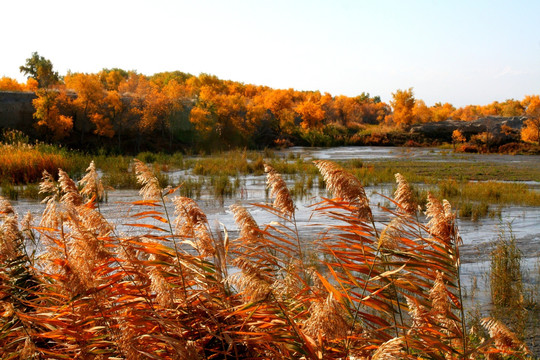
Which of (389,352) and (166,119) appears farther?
(166,119)

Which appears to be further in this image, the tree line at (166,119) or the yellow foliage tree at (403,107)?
the yellow foliage tree at (403,107)

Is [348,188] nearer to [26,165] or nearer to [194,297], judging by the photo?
[194,297]

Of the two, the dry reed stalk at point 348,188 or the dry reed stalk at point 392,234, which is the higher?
the dry reed stalk at point 348,188

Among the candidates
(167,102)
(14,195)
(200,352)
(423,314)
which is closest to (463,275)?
(423,314)

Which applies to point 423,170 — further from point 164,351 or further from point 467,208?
point 164,351

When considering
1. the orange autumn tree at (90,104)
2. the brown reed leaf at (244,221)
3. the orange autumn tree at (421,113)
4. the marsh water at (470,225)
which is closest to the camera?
the brown reed leaf at (244,221)

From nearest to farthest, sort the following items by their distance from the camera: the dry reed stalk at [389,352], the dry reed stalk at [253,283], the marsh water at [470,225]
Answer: the dry reed stalk at [389,352] → the dry reed stalk at [253,283] → the marsh water at [470,225]

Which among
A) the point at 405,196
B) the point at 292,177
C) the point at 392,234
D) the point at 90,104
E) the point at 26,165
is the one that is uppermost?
the point at 90,104

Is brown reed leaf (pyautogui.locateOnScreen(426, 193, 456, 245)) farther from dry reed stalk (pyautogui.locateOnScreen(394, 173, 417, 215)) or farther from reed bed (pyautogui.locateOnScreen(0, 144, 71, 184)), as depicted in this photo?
reed bed (pyautogui.locateOnScreen(0, 144, 71, 184))

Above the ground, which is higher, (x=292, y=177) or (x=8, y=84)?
(x=8, y=84)

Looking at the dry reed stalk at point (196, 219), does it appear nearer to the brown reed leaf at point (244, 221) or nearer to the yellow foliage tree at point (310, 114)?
the brown reed leaf at point (244, 221)

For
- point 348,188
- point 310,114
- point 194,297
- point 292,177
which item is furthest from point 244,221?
point 310,114

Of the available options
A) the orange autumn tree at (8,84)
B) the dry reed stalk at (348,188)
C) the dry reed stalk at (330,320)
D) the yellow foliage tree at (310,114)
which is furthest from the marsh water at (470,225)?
the orange autumn tree at (8,84)

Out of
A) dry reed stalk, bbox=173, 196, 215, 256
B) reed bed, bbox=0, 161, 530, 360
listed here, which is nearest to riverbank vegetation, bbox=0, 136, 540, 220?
reed bed, bbox=0, 161, 530, 360
